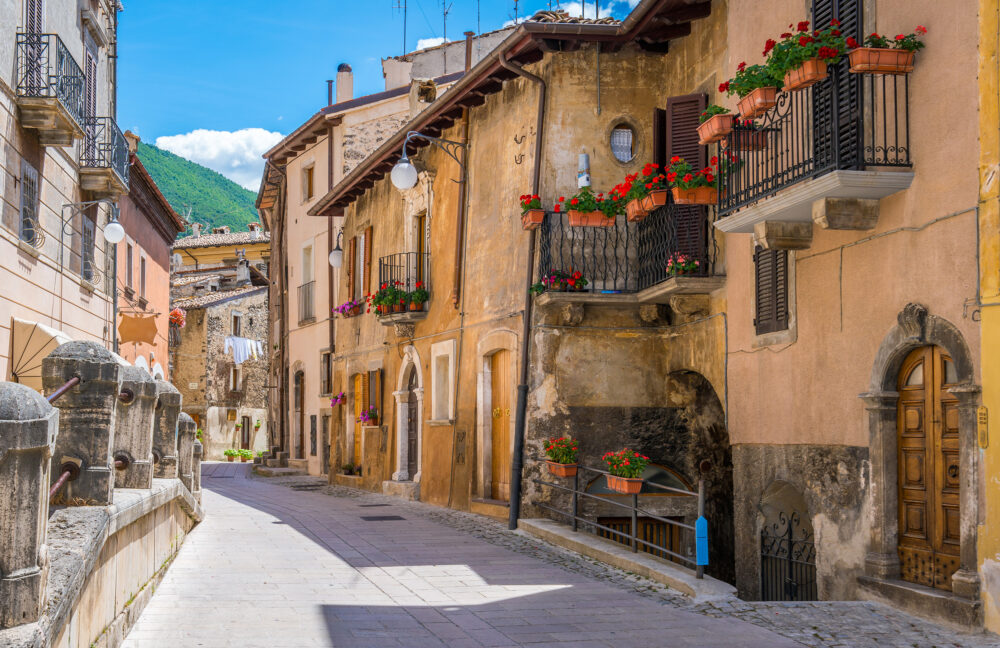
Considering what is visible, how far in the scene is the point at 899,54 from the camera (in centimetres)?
856

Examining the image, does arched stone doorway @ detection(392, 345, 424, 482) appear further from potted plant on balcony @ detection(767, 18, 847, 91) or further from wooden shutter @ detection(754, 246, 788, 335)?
potted plant on balcony @ detection(767, 18, 847, 91)

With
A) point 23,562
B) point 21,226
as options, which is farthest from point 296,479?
point 23,562

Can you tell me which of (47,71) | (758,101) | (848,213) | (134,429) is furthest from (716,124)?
(47,71)

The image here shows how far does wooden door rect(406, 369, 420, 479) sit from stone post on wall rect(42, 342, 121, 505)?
14941 millimetres

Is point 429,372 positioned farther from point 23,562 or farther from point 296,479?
point 23,562

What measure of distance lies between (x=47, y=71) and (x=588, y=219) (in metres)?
8.76

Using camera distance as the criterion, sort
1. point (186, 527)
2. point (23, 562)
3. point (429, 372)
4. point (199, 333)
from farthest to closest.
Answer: point (199, 333), point (429, 372), point (186, 527), point (23, 562)

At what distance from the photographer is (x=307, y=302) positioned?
1275 inches

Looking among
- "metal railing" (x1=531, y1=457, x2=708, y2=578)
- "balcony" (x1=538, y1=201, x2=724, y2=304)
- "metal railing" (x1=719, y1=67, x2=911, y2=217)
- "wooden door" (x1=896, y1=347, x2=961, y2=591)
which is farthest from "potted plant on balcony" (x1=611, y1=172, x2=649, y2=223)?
"wooden door" (x1=896, y1=347, x2=961, y2=591)

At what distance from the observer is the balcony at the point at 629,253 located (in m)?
13.1

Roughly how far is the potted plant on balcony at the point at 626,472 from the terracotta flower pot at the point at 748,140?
12.2ft

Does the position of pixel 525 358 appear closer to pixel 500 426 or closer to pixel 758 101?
pixel 500 426

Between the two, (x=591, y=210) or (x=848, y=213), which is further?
(x=591, y=210)

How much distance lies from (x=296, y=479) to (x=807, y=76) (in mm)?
23043
